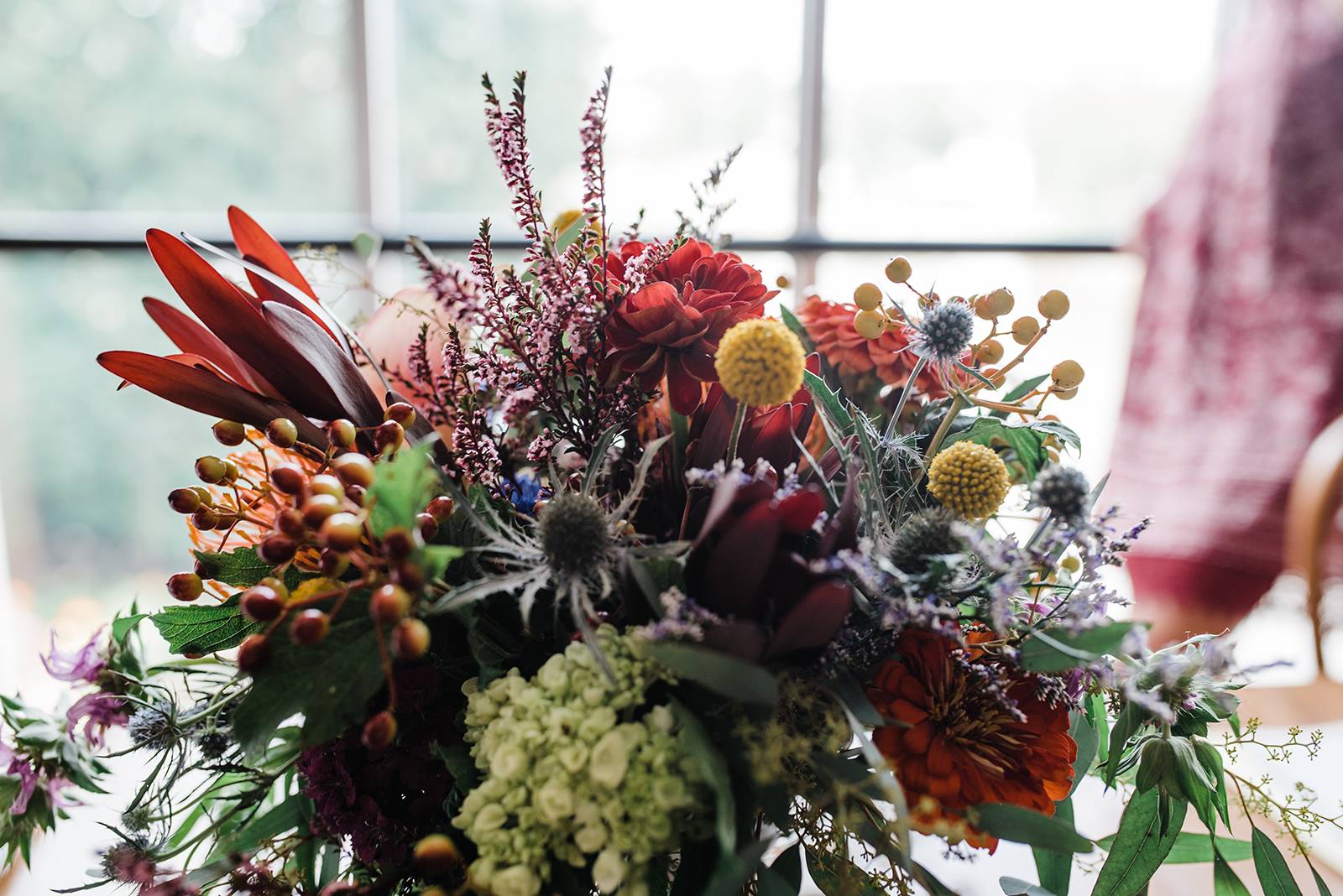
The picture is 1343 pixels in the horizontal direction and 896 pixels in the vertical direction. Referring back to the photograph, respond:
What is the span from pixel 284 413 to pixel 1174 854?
598 mm

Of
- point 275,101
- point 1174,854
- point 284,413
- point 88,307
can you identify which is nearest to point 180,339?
point 284,413

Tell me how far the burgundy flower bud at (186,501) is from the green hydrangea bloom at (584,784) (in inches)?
7.7

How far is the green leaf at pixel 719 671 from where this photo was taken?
34 centimetres

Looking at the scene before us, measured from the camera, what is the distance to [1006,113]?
2.13 m

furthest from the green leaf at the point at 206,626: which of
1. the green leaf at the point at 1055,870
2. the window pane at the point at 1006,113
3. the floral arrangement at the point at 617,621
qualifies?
the window pane at the point at 1006,113

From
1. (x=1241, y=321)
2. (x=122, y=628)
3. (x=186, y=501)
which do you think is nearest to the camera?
(x=186, y=501)

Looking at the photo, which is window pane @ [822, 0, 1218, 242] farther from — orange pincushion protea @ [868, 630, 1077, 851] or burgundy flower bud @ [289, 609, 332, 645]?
burgundy flower bud @ [289, 609, 332, 645]

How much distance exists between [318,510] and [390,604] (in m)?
0.05

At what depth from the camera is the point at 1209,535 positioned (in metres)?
1.59

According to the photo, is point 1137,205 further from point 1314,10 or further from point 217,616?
point 217,616

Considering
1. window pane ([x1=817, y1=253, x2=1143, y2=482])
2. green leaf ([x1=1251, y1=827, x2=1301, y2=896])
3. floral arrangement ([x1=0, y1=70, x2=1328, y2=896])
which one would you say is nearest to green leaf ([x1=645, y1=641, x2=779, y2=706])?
floral arrangement ([x1=0, y1=70, x2=1328, y2=896])

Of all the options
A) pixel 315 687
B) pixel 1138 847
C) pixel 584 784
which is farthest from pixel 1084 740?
pixel 315 687

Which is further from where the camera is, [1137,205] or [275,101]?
[1137,205]

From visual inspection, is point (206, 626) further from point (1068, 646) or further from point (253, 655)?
point (1068, 646)
